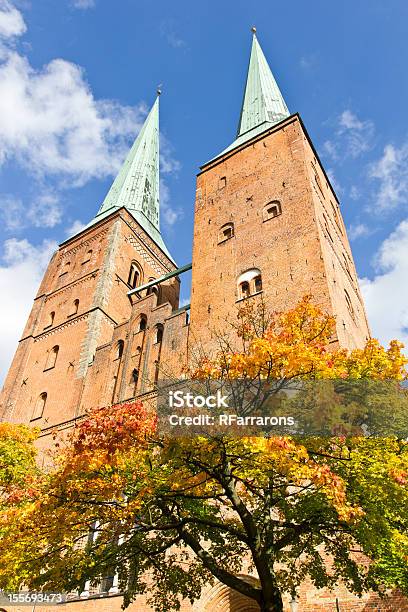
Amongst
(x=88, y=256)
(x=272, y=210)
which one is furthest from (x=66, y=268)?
(x=272, y=210)

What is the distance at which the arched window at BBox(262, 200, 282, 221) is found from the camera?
20.0 m

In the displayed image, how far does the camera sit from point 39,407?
Answer: 22.9m

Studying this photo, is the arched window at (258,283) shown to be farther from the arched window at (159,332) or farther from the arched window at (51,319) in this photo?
the arched window at (51,319)

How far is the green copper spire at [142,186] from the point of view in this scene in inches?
1331

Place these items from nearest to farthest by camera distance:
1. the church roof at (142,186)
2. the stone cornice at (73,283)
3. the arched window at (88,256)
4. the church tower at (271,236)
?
the church tower at (271,236) < the stone cornice at (73,283) < the arched window at (88,256) < the church roof at (142,186)

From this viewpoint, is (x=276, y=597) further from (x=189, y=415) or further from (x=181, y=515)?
(x=189, y=415)

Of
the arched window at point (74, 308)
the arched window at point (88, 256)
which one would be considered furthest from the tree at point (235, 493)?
the arched window at point (88, 256)

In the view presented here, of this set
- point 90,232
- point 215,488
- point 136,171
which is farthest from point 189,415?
point 136,171

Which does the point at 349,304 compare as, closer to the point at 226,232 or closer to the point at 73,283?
the point at 226,232

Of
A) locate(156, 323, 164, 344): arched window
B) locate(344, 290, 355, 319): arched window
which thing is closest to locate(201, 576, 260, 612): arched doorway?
locate(156, 323, 164, 344): arched window

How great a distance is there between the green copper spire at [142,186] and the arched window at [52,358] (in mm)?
9918

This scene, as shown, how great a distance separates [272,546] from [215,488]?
55.2 inches

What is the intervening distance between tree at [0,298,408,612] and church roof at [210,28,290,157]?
1974 centimetres

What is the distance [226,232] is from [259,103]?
1295 cm
